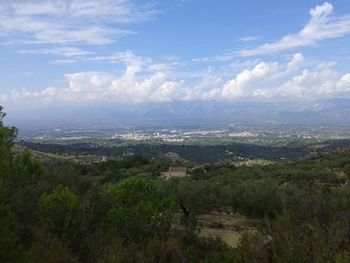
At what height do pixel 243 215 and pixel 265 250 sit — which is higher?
pixel 265 250

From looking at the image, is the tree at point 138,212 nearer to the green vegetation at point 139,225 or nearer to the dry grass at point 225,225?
the green vegetation at point 139,225

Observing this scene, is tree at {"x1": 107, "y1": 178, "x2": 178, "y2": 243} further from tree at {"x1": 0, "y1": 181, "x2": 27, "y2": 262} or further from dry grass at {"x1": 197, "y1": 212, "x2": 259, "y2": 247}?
tree at {"x1": 0, "y1": 181, "x2": 27, "y2": 262}

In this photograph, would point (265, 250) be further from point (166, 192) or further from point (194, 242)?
point (166, 192)

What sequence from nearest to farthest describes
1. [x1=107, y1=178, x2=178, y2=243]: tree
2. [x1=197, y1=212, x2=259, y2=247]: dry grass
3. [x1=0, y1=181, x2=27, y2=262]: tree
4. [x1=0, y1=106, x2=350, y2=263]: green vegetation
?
[x1=0, y1=106, x2=350, y2=263]: green vegetation, [x1=0, y1=181, x2=27, y2=262]: tree, [x1=107, y1=178, x2=178, y2=243]: tree, [x1=197, y1=212, x2=259, y2=247]: dry grass

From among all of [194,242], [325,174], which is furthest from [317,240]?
[325,174]

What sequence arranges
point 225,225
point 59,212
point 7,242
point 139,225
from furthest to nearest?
point 225,225 → point 139,225 → point 59,212 → point 7,242

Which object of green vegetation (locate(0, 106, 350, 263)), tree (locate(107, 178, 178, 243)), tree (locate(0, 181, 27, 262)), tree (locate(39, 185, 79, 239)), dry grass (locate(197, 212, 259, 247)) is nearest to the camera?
green vegetation (locate(0, 106, 350, 263))

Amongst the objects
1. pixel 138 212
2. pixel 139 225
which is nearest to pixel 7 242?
pixel 139 225

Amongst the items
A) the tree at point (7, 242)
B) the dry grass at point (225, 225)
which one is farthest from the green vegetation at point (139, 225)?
the dry grass at point (225, 225)

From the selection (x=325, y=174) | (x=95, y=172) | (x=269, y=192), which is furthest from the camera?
(x=95, y=172)

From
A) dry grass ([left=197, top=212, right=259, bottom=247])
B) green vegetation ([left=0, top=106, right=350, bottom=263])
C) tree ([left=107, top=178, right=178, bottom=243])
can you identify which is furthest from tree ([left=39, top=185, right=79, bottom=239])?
dry grass ([left=197, top=212, right=259, bottom=247])

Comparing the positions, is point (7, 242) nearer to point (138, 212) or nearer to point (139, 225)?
point (139, 225)
